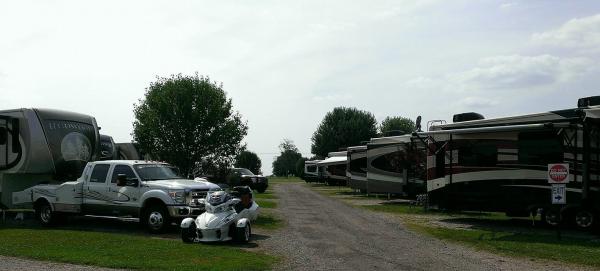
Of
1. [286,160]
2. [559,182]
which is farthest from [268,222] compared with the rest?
[286,160]

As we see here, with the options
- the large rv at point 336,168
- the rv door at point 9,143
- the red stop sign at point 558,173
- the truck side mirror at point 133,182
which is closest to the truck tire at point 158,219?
the truck side mirror at point 133,182

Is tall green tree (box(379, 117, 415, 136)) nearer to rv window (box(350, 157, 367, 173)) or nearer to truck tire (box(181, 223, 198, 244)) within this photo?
rv window (box(350, 157, 367, 173))

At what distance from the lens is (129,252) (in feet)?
37.8

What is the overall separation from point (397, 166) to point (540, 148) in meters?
11.1

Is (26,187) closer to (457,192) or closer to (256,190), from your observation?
(457,192)

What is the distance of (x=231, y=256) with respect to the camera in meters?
11.2

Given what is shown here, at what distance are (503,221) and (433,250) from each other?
7.31 m

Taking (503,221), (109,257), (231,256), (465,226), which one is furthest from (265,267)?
(503,221)

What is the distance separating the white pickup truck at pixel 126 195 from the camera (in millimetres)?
14938

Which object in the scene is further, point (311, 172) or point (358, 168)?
point (311, 172)

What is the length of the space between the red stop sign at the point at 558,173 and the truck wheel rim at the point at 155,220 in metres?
9.71

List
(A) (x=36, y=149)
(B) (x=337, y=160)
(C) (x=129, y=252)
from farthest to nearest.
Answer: (B) (x=337, y=160)
(A) (x=36, y=149)
(C) (x=129, y=252)

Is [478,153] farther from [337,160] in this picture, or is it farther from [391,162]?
[337,160]

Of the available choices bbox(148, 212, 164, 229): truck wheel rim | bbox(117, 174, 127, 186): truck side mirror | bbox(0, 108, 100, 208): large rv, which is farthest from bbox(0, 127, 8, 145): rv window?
bbox(148, 212, 164, 229): truck wheel rim
